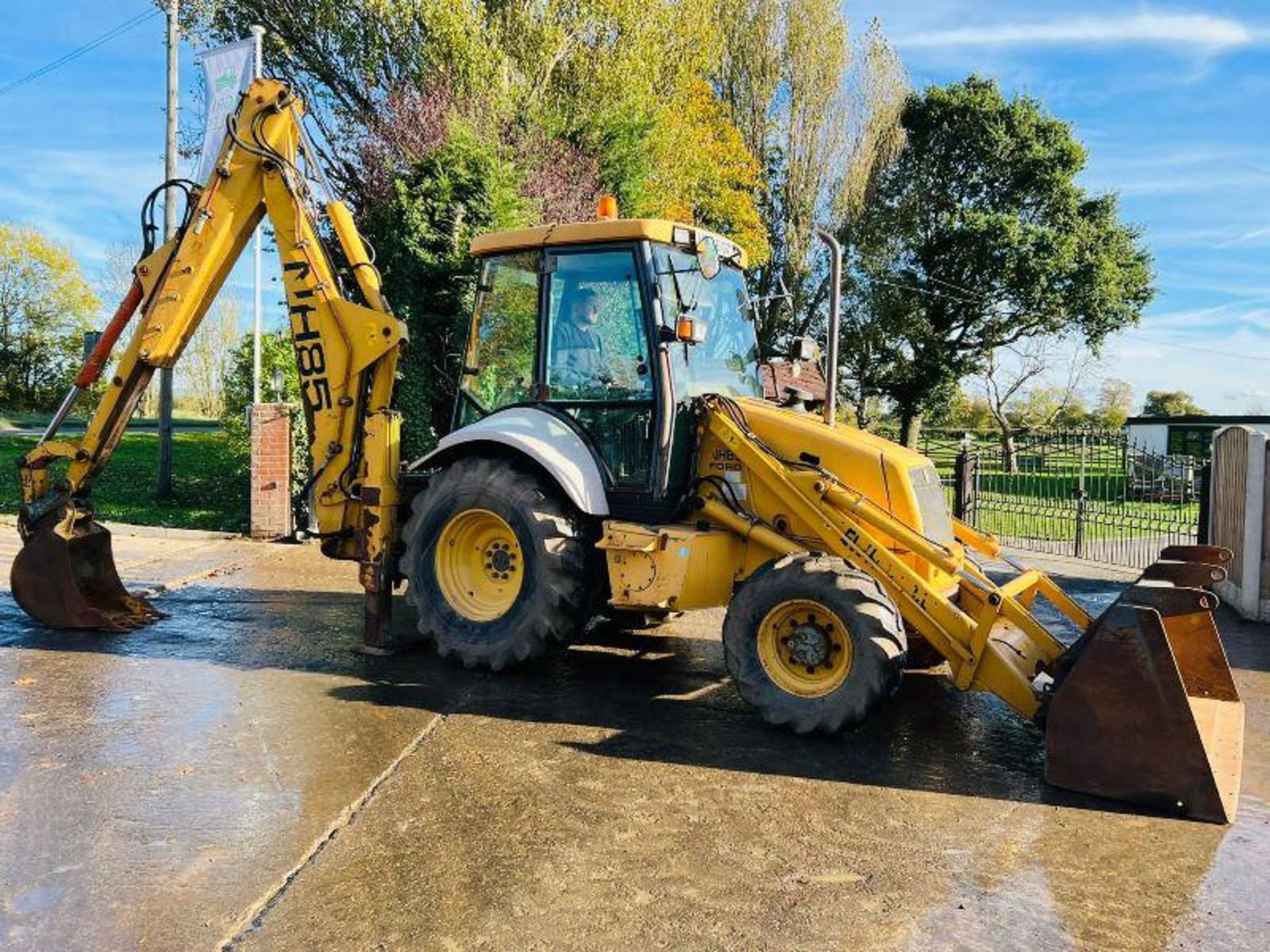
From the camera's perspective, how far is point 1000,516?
1661 centimetres

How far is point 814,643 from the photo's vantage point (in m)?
4.94

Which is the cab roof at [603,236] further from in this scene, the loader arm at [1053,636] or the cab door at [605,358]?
the loader arm at [1053,636]

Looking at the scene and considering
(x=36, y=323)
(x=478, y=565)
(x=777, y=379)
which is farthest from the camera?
(x=36, y=323)

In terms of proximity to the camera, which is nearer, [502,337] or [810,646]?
[810,646]

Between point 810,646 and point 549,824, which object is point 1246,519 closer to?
point 810,646

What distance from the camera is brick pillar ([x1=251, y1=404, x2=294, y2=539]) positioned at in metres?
11.9

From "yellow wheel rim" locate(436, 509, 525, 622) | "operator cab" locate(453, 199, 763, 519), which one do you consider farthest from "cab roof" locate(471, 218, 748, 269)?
"yellow wheel rim" locate(436, 509, 525, 622)

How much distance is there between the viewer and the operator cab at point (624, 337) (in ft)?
18.7

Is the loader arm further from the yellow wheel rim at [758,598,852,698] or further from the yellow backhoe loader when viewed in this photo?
the yellow wheel rim at [758,598,852,698]

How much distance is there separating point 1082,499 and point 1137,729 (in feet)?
33.0

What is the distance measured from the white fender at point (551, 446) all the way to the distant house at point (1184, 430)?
27.6 metres

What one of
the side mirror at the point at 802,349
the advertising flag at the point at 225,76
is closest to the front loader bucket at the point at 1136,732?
the side mirror at the point at 802,349

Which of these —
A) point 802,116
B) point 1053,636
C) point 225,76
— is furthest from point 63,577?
point 802,116

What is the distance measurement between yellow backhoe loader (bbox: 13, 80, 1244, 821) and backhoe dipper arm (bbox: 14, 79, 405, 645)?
0.02 metres
